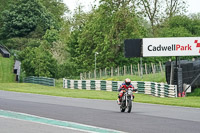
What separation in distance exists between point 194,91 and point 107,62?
1039 inches

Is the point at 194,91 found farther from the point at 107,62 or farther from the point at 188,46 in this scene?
the point at 107,62

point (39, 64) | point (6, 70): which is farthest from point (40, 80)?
point (6, 70)

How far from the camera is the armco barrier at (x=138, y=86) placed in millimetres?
34434

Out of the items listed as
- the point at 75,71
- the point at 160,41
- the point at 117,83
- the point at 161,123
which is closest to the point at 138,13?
the point at 75,71

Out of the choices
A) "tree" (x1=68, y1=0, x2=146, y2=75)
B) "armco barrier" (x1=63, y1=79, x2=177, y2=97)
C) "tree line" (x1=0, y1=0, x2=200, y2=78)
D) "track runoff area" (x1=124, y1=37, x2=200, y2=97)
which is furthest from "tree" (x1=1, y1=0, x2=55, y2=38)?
"track runoff area" (x1=124, y1=37, x2=200, y2=97)

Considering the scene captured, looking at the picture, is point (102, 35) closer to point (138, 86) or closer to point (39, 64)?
point (39, 64)

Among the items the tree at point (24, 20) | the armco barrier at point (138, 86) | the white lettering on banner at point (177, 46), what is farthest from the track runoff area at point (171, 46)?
the tree at point (24, 20)

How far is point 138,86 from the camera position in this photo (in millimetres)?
41375

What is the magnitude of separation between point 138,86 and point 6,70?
34.7m

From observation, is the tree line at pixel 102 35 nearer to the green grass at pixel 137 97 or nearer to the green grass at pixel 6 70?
the green grass at pixel 6 70

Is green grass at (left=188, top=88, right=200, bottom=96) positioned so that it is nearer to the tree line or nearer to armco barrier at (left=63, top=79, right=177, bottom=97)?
armco barrier at (left=63, top=79, right=177, bottom=97)

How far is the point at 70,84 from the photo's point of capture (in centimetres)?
5328

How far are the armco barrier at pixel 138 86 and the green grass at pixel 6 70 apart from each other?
46.8 ft

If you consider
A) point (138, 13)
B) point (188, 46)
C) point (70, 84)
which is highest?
point (138, 13)
